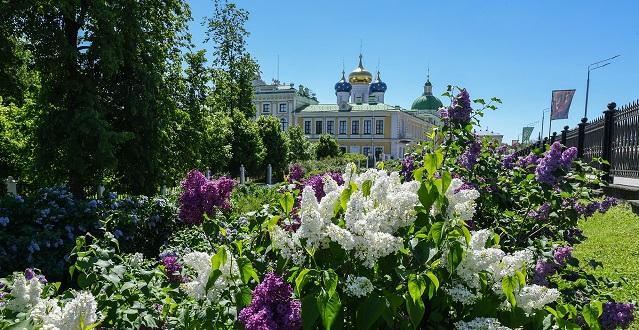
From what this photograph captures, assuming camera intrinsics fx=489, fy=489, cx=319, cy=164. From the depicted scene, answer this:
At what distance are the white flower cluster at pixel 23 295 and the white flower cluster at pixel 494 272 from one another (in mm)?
1476

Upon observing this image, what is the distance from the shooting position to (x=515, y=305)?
181cm

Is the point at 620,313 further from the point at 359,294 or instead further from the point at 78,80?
the point at 78,80

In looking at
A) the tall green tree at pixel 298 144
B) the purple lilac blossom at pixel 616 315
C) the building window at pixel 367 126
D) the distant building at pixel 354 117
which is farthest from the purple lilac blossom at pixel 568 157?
the building window at pixel 367 126

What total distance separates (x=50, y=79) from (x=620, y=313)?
1060cm

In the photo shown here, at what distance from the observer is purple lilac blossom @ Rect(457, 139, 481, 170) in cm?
367

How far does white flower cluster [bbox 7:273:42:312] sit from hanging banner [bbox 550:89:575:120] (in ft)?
93.8

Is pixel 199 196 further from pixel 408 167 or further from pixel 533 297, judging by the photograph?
pixel 408 167

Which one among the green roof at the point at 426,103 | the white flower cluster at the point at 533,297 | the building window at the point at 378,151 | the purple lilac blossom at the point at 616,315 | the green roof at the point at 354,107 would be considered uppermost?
the green roof at the point at 426,103

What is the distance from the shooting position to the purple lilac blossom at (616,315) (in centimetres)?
255

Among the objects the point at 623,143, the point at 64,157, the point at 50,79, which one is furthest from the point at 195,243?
the point at 623,143

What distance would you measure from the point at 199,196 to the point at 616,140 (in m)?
8.69

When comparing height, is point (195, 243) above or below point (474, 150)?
below

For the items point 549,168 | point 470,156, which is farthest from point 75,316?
point 470,156

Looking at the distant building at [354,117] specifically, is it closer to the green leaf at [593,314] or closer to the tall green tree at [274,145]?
the tall green tree at [274,145]
